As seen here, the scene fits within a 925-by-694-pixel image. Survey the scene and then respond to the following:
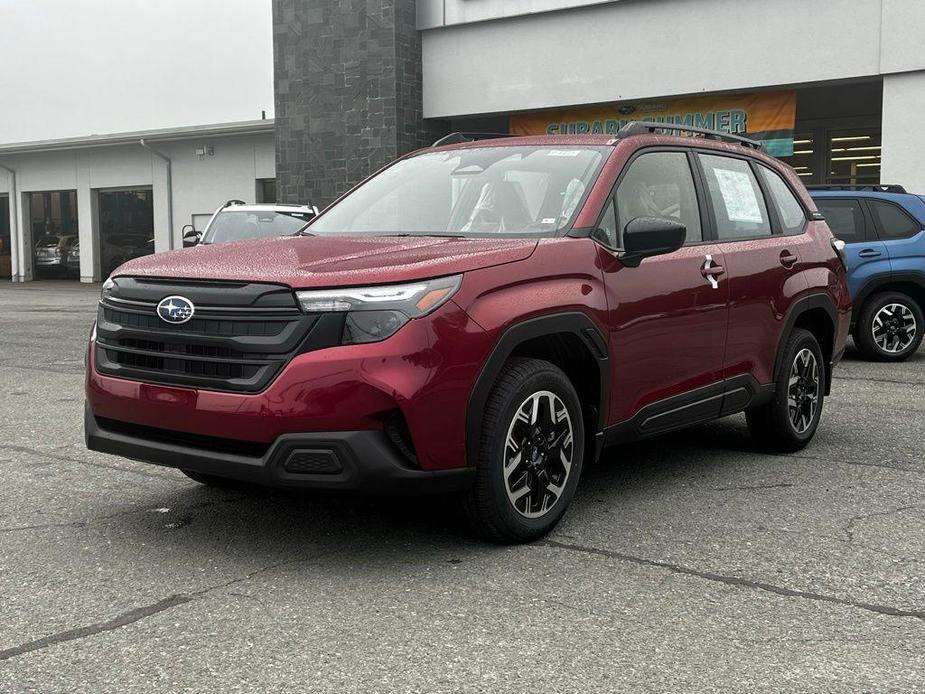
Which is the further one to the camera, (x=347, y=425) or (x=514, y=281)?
(x=514, y=281)

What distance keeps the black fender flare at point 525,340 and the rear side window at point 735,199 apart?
139cm

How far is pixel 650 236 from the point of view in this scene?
4859 millimetres

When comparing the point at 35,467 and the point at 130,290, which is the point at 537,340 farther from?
the point at 35,467

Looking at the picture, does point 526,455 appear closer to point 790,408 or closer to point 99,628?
point 99,628

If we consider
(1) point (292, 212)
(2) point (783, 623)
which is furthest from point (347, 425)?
(1) point (292, 212)

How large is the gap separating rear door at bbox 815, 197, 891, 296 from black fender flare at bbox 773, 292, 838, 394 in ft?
15.9

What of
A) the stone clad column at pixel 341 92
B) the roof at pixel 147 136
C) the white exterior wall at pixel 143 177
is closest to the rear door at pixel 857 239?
the stone clad column at pixel 341 92

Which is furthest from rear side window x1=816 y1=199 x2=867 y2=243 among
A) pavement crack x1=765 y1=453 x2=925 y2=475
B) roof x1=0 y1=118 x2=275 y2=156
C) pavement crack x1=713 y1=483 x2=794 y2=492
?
roof x1=0 y1=118 x2=275 y2=156

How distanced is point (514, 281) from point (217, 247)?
1.38m

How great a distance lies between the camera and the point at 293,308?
4.02 metres

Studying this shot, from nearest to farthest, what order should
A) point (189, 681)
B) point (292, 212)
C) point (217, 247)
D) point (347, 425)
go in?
point (189, 681)
point (347, 425)
point (217, 247)
point (292, 212)

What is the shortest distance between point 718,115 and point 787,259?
14.3 metres

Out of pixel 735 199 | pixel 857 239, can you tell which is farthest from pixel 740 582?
pixel 857 239

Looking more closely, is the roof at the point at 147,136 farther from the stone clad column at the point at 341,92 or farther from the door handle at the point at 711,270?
the door handle at the point at 711,270
